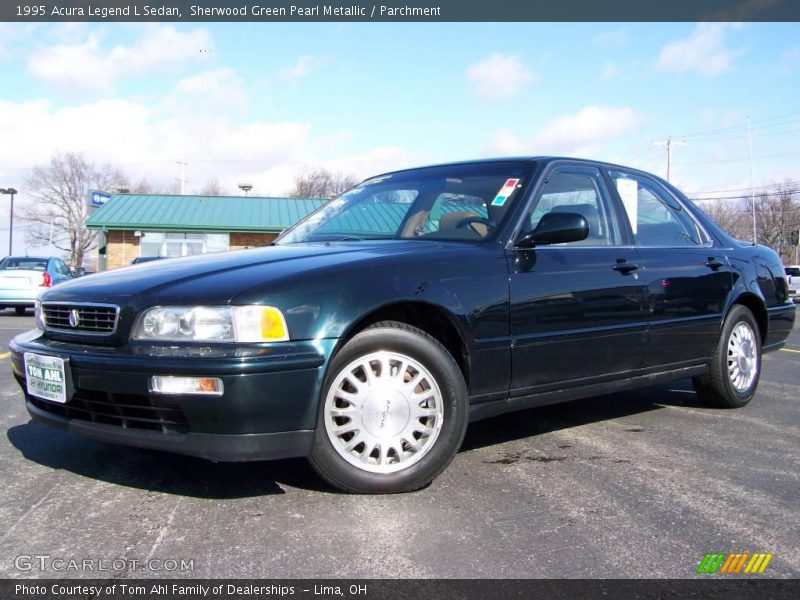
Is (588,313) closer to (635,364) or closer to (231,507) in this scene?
(635,364)

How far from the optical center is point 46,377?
3033 millimetres

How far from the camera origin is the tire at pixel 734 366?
4.80 metres

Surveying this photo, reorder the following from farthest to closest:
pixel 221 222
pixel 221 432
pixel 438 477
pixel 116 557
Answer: pixel 221 222
pixel 438 477
pixel 221 432
pixel 116 557

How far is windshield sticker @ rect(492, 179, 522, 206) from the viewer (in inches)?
149

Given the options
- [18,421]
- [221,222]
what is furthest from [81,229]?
[18,421]

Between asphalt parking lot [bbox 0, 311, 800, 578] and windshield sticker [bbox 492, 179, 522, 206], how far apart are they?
1.33 metres

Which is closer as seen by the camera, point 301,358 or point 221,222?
point 301,358

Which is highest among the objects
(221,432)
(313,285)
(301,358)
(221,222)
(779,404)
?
(221,222)

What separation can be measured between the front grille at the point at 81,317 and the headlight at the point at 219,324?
0.22 metres

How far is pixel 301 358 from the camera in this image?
2.75 metres

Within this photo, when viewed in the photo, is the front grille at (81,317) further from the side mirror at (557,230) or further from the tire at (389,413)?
the side mirror at (557,230)

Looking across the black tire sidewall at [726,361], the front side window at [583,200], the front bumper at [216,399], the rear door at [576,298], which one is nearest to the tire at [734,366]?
the black tire sidewall at [726,361]

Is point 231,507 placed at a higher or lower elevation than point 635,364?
lower

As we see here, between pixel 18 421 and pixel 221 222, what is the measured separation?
2530cm
